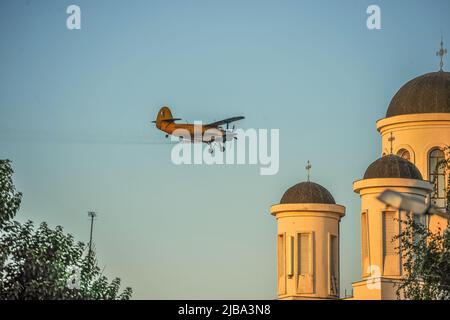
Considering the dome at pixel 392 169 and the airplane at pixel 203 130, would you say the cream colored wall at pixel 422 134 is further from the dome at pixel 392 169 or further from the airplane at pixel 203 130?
the airplane at pixel 203 130

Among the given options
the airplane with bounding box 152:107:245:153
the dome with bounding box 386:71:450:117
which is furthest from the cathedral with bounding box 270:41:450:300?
the airplane with bounding box 152:107:245:153

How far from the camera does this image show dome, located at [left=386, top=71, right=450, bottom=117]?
96.4 m

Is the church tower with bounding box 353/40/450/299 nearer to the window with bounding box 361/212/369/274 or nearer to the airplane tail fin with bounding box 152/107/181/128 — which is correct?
the window with bounding box 361/212/369/274

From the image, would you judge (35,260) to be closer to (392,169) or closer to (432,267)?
(432,267)

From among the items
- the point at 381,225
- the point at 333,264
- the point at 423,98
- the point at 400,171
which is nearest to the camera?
the point at 400,171

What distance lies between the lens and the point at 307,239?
332 ft

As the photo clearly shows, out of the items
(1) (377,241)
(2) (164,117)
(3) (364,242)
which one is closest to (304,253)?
(3) (364,242)

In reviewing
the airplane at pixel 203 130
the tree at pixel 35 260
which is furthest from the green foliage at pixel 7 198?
the airplane at pixel 203 130

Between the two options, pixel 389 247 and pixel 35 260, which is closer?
pixel 35 260

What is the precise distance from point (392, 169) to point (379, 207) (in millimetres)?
1854

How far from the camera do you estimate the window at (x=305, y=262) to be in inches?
3964

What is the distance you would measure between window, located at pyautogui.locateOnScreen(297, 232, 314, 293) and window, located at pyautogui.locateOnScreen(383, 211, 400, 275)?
962 centimetres
